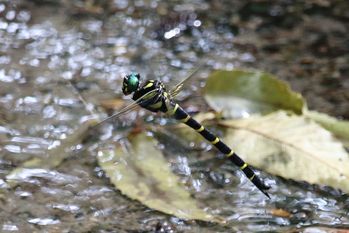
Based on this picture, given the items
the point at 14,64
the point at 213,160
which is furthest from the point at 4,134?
the point at 213,160

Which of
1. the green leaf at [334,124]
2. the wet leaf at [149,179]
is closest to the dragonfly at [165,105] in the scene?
the wet leaf at [149,179]

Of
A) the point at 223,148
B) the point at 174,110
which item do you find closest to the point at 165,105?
the point at 174,110

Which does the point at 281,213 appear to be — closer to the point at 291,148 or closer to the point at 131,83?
the point at 291,148

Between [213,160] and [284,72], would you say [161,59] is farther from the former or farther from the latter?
[213,160]

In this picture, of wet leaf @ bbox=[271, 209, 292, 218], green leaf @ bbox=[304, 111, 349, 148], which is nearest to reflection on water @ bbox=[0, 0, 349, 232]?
wet leaf @ bbox=[271, 209, 292, 218]

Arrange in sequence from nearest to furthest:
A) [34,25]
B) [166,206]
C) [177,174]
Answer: [166,206] < [177,174] < [34,25]

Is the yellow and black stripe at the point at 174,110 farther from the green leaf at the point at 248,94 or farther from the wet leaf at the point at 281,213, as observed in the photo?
the green leaf at the point at 248,94
